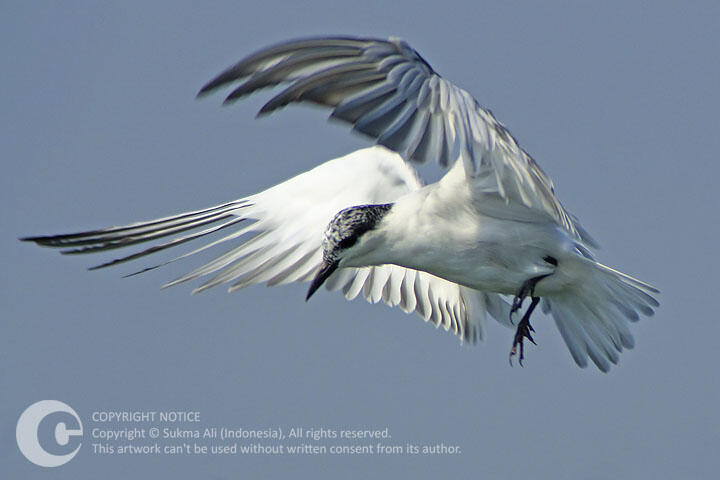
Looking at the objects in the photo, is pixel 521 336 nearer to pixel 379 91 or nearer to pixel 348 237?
pixel 348 237

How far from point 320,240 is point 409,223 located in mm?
1806

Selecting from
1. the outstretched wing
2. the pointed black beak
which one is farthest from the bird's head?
the outstretched wing

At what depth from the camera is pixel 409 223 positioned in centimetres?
791

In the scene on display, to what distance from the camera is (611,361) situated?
8852 mm

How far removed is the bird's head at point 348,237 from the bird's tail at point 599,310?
157cm

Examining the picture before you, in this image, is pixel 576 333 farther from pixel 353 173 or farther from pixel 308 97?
pixel 308 97

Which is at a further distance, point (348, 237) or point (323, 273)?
point (323, 273)

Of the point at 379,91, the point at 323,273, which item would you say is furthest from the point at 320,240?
the point at 379,91

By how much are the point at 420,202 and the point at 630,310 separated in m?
1.87

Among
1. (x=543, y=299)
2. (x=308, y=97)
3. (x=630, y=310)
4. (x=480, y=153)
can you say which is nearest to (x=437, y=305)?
(x=543, y=299)

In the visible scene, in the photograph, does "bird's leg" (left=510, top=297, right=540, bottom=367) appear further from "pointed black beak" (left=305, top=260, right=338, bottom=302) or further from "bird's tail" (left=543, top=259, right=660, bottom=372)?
"pointed black beak" (left=305, top=260, right=338, bottom=302)

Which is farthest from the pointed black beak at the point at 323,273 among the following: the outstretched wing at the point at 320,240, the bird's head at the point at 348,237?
the outstretched wing at the point at 320,240

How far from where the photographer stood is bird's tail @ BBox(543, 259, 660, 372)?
27.1 ft

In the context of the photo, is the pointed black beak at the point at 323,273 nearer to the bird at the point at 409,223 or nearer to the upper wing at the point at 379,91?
the bird at the point at 409,223
